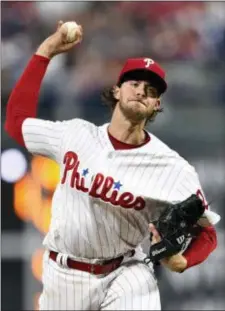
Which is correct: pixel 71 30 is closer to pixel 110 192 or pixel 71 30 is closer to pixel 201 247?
pixel 110 192

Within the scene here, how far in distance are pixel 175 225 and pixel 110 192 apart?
273 mm

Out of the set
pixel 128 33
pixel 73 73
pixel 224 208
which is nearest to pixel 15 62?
pixel 73 73

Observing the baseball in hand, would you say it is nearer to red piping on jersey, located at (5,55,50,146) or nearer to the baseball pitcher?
the baseball pitcher

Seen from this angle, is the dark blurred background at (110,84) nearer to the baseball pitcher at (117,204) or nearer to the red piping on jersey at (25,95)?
the red piping on jersey at (25,95)

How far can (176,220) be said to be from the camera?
3271 mm

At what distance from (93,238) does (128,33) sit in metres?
3.40

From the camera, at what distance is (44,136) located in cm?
354

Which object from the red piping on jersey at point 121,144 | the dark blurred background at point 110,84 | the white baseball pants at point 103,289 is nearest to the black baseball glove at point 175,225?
the white baseball pants at point 103,289

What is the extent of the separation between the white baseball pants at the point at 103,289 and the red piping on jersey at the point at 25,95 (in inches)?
21.0

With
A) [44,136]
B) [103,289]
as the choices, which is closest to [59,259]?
[103,289]

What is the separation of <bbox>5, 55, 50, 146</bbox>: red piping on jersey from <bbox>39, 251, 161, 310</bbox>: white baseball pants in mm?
534

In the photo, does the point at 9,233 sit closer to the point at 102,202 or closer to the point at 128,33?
the point at 128,33

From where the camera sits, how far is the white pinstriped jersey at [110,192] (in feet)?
11.2

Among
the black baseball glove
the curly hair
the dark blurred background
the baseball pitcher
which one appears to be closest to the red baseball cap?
the baseball pitcher
